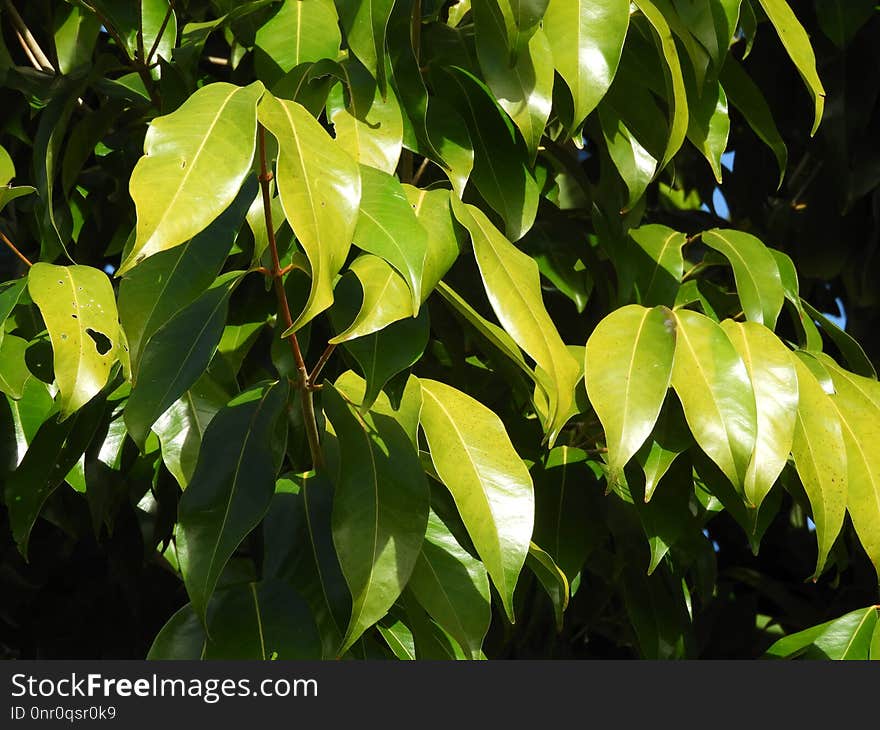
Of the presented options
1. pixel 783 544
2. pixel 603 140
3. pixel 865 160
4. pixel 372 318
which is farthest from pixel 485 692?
pixel 783 544

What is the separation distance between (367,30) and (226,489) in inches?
14.1

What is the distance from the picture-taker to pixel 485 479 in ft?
2.73

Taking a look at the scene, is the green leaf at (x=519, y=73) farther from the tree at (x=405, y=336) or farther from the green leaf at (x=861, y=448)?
the green leaf at (x=861, y=448)

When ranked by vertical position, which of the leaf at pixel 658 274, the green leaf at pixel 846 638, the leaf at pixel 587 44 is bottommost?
the green leaf at pixel 846 638

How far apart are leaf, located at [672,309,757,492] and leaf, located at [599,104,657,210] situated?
0.63 ft

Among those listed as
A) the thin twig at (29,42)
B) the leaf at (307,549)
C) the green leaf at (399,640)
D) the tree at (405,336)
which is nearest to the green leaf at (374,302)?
the tree at (405,336)

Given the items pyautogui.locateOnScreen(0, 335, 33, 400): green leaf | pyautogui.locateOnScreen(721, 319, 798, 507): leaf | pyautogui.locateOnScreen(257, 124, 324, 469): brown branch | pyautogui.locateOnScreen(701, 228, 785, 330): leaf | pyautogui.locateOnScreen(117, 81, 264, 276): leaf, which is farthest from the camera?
pyautogui.locateOnScreen(701, 228, 785, 330): leaf

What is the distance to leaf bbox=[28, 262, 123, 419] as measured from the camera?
817mm

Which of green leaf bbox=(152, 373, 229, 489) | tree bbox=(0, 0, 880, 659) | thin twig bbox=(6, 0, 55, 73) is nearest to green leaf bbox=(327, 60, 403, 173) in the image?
tree bbox=(0, 0, 880, 659)

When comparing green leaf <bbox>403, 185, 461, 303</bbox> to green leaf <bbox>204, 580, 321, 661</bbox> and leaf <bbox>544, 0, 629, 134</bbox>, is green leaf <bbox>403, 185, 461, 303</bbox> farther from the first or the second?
green leaf <bbox>204, 580, 321, 661</bbox>

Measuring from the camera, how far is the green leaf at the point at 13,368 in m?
0.97

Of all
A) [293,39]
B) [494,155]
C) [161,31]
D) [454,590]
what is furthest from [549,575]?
[161,31]

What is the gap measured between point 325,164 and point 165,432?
1.27 ft

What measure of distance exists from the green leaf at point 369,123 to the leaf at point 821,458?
1.24ft
